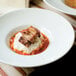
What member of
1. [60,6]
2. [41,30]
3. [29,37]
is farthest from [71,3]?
[29,37]

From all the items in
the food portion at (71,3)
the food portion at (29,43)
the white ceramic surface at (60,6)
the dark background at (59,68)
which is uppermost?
the white ceramic surface at (60,6)

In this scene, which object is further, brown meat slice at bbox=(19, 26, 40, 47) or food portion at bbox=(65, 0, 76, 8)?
food portion at bbox=(65, 0, 76, 8)

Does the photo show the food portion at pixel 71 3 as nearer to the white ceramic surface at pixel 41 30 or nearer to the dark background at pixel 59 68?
the white ceramic surface at pixel 41 30

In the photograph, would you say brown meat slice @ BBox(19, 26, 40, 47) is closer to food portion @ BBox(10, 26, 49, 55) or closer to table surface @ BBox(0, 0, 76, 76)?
food portion @ BBox(10, 26, 49, 55)

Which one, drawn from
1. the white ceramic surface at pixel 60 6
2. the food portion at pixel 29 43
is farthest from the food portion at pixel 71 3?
the food portion at pixel 29 43

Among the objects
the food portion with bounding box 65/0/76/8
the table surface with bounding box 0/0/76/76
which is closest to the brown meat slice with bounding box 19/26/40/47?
the table surface with bounding box 0/0/76/76

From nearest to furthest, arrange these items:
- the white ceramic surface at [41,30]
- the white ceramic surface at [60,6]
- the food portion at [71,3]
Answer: the white ceramic surface at [41,30]
the white ceramic surface at [60,6]
the food portion at [71,3]

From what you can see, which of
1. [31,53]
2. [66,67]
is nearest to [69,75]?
[66,67]
